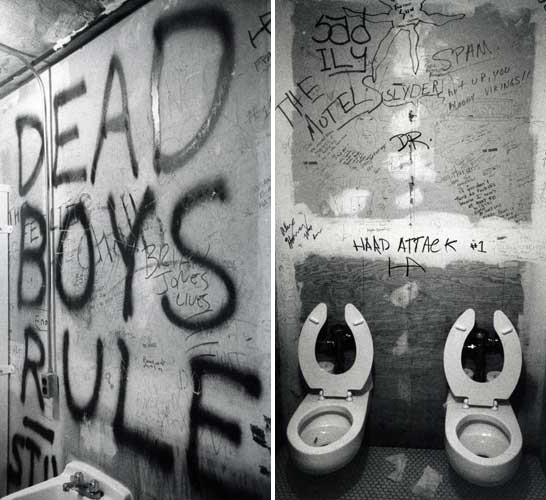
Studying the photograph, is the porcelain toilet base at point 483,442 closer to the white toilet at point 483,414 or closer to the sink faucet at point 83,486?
the white toilet at point 483,414

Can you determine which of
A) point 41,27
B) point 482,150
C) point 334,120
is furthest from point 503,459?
point 41,27

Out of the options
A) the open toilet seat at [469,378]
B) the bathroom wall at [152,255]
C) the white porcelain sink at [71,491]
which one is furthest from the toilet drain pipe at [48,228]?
the open toilet seat at [469,378]

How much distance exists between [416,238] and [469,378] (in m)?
0.26

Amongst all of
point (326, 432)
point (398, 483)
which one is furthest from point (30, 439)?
point (398, 483)

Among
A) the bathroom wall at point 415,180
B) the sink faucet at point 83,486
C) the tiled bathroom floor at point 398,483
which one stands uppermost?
the bathroom wall at point 415,180

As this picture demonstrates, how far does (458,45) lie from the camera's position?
0.76 meters

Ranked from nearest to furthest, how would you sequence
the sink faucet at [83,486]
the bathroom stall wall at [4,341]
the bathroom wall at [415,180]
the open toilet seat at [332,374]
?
1. the bathroom wall at [415,180]
2. the open toilet seat at [332,374]
3. the bathroom stall wall at [4,341]
4. the sink faucet at [83,486]

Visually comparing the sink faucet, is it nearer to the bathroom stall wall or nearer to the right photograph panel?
the bathroom stall wall

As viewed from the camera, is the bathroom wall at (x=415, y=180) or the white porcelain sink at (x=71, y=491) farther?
the white porcelain sink at (x=71, y=491)

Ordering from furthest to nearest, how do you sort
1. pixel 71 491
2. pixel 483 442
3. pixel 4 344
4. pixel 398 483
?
pixel 71 491 < pixel 4 344 < pixel 398 483 < pixel 483 442

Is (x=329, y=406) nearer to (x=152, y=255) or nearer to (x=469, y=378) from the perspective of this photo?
(x=469, y=378)

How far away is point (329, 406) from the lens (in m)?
0.95

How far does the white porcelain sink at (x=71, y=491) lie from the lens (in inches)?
42.2

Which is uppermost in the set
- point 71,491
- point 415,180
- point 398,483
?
point 415,180
